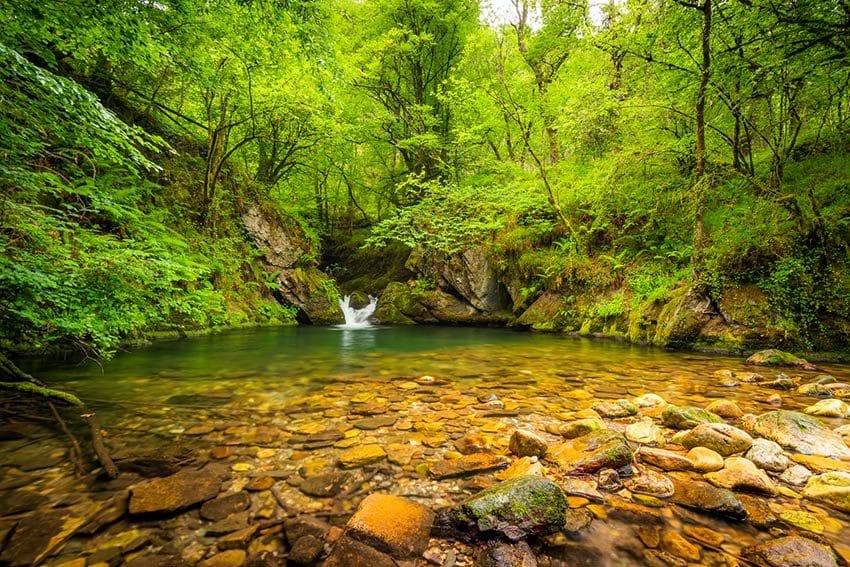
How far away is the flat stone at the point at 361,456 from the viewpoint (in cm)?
281

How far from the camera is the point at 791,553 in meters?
1.70

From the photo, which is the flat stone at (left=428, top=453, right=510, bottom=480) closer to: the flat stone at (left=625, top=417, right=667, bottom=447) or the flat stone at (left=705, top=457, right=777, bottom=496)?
the flat stone at (left=625, top=417, right=667, bottom=447)

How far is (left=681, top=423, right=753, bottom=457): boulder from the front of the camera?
2.81 metres

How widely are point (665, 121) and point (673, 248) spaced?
342 centimetres

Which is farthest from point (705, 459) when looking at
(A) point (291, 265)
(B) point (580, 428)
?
(A) point (291, 265)

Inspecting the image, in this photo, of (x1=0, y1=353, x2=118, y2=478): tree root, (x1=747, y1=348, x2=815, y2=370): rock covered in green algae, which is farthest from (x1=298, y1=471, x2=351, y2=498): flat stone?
(x1=747, y1=348, x2=815, y2=370): rock covered in green algae

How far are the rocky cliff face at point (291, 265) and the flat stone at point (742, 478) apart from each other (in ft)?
46.3

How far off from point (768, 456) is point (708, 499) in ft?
3.06

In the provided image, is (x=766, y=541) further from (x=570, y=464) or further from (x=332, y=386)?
(x=332, y=386)

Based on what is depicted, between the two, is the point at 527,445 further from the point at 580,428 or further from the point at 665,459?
the point at 665,459

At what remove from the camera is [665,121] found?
31.6 feet

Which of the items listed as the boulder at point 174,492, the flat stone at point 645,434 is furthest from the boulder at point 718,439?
the boulder at point 174,492

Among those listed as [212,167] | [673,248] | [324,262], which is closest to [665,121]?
[673,248]

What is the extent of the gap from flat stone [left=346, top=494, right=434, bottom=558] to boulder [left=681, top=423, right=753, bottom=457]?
2323mm
